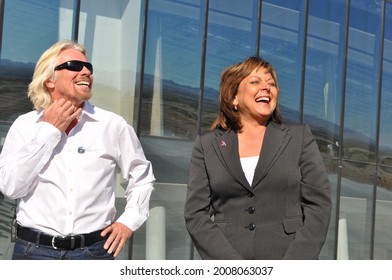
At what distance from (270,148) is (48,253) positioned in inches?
47.2

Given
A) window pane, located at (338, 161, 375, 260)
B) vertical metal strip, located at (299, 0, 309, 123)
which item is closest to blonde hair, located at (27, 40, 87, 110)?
vertical metal strip, located at (299, 0, 309, 123)

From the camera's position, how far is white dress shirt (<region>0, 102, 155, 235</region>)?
8.91ft

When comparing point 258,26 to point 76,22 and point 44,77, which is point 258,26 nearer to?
point 76,22

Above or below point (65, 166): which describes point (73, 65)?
above

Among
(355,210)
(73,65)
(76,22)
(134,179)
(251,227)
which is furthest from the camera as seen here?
(355,210)

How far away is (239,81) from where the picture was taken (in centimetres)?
267

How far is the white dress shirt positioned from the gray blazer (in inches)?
21.9

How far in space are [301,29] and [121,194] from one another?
5568 mm

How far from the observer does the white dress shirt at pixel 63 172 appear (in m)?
2.71

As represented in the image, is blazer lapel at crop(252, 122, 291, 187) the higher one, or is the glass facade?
the glass facade

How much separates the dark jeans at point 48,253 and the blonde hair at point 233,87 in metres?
0.91

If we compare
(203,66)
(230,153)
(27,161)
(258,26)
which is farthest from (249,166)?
(258,26)

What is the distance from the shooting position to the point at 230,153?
2633 mm

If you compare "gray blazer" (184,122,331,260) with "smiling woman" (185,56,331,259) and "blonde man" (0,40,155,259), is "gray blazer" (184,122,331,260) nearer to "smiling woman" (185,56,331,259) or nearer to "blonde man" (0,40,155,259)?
"smiling woman" (185,56,331,259)
